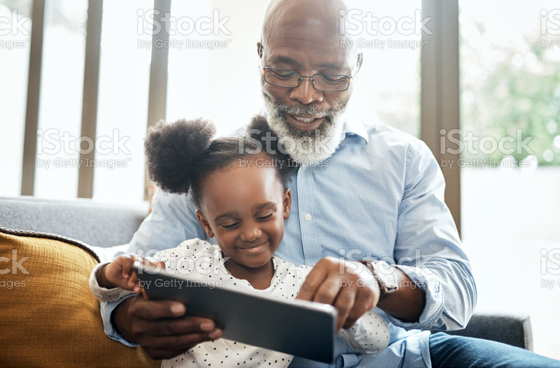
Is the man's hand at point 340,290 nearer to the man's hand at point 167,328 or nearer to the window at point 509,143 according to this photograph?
the man's hand at point 167,328

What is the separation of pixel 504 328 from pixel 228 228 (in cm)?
106

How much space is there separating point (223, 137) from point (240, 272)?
1.37 feet

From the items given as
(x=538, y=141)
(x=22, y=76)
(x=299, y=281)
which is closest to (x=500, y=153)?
(x=538, y=141)

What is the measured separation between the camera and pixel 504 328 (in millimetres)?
1521

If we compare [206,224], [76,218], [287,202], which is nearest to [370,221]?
[287,202]

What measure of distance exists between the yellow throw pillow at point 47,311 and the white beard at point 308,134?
29.2 inches

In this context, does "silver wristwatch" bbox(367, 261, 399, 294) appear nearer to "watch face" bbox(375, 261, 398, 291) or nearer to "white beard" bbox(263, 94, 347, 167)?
"watch face" bbox(375, 261, 398, 291)

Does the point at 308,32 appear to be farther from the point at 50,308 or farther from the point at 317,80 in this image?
the point at 50,308

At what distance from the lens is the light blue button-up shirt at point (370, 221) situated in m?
1.28

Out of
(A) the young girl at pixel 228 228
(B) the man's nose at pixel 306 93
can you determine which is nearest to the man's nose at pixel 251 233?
(A) the young girl at pixel 228 228

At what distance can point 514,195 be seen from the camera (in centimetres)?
251

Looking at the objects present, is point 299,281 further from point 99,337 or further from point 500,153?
point 500,153

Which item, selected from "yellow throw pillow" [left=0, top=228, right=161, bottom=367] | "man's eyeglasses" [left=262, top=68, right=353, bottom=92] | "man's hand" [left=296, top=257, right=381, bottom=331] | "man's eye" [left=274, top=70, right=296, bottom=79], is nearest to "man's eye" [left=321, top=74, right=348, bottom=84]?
"man's eyeglasses" [left=262, top=68, right=353, bottom=92]

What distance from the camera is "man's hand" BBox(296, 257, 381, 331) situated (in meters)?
0.85
